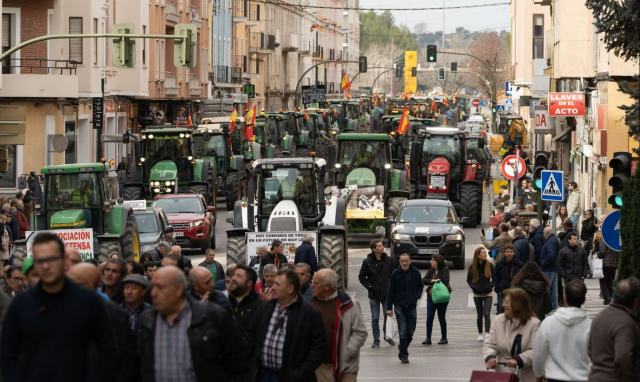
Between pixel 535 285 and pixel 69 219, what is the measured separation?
43.9ft

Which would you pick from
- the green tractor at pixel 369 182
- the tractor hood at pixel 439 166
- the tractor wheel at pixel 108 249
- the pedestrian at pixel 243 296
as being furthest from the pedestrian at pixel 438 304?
the tractor hood at pixel 439 166

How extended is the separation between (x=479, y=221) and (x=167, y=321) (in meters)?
32.5

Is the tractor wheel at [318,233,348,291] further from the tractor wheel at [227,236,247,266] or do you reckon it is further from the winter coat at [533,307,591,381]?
the winter coat at [533,307,591,381]

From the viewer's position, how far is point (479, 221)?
135 ft

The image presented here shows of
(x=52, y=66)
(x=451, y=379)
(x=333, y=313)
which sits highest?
(x=52, y=66)

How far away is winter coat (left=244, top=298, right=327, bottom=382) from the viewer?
34.5 ft

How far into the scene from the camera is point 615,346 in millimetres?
10367

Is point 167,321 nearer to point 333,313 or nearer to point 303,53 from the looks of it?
point 333,313

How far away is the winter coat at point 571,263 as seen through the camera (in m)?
22.2

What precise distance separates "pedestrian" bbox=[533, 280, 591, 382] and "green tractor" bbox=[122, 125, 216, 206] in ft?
94.6

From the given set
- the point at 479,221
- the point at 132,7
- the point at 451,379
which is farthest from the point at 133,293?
the point at 132,7

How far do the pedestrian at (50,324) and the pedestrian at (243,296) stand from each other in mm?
2807

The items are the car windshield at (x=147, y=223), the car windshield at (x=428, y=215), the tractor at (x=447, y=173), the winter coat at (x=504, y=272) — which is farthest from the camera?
the tractor at (x=447, y=173)

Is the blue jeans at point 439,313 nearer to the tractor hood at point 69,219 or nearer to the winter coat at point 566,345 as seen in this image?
the winter coat at point 566,345
